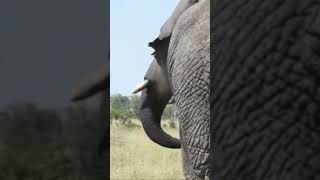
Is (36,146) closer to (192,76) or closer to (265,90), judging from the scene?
(192,76)

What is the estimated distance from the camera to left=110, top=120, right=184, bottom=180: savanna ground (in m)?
6.55

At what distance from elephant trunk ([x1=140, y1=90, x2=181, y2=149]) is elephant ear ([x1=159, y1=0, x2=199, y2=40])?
577 millimetres

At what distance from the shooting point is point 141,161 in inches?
309

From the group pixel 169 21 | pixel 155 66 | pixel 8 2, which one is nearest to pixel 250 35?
pixel 169 21

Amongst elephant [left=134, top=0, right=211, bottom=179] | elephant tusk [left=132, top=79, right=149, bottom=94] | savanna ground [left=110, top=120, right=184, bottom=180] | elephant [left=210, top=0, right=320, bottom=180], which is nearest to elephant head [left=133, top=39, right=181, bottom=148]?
elephant tusk [left=132, top=79, right=149, bottom=94]

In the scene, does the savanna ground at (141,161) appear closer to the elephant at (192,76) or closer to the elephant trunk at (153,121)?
the elephant trunk at (153,121)

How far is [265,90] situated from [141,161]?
23.7ft

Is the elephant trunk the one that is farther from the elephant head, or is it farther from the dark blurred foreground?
the dark blurred foreground

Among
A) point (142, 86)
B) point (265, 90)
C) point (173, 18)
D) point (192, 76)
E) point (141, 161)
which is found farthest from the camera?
point (141, 161)

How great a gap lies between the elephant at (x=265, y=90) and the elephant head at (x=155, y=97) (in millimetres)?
2130

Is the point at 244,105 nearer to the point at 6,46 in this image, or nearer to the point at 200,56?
the point at 200,56

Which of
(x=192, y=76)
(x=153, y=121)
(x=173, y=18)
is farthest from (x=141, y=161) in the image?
(x=192, y=76)

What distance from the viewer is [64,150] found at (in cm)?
387

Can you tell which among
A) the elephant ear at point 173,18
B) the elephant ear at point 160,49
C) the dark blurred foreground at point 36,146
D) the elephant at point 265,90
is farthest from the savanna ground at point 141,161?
the elephant at point 265,90
